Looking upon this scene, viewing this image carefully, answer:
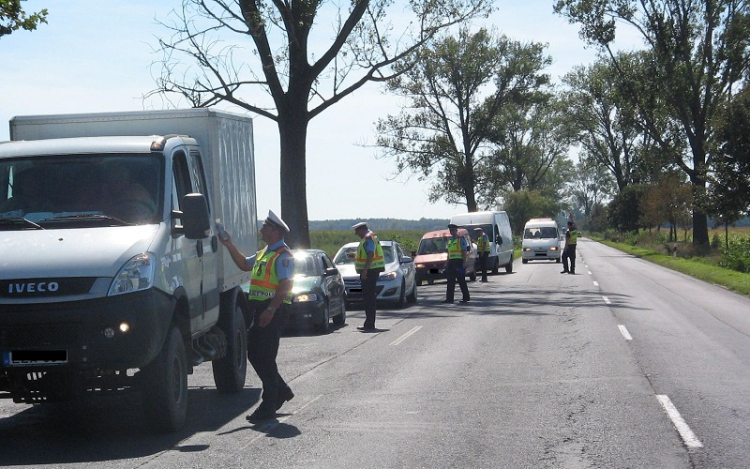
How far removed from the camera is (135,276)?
7.21m

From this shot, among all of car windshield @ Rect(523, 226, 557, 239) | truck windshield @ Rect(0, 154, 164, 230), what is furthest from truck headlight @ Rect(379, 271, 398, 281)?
car windshield @ Rect(523, 226, 557, 239)

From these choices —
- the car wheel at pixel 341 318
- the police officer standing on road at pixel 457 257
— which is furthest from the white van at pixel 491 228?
the car wheel at pixel 341 318

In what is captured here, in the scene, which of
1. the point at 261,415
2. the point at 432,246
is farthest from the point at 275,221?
the point at 432,246

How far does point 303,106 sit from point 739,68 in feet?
92.0

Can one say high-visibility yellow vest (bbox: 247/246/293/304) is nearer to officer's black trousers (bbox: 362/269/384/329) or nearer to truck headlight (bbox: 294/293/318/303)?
truck headlight (bbox: 294/293/318/303)

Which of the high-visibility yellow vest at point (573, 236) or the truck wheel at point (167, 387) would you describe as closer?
the truck wheel at point (167, 387)

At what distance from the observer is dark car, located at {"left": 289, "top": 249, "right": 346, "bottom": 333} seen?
16266 millimetres

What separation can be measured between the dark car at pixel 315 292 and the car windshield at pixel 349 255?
465 cm

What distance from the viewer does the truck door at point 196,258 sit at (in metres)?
8.39

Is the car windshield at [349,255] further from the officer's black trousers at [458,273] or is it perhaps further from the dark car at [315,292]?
the dark car at [315,292]

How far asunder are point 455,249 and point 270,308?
1409cm

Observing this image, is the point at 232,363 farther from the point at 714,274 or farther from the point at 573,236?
the point at 714,274

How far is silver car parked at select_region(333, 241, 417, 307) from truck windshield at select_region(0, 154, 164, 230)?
1344 cm

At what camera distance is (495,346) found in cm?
1373
